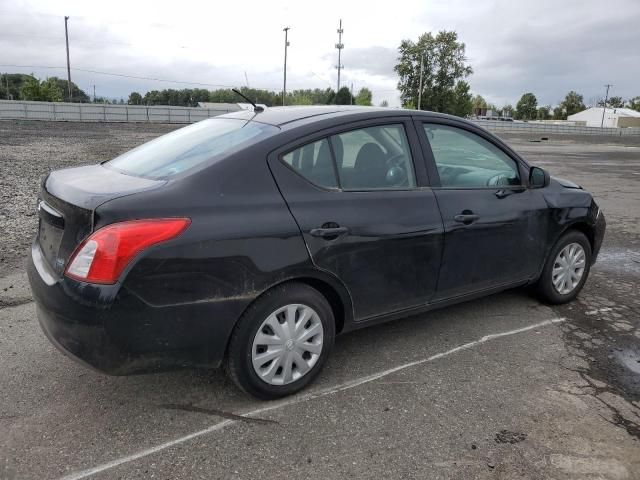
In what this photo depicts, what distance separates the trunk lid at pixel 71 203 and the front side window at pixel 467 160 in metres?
1.91

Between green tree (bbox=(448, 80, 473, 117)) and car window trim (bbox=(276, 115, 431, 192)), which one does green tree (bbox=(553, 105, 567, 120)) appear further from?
car window trim (bbox=(276, 115, 431, 192))

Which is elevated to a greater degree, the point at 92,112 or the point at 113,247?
the point at 92,112

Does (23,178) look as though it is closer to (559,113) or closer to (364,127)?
(364,127)

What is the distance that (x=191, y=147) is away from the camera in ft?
10.8

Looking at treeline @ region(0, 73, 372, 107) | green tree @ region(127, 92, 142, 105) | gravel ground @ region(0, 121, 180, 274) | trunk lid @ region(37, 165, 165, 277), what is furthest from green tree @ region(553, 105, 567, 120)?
trunk lid @ region(37, 165, 165, 277)

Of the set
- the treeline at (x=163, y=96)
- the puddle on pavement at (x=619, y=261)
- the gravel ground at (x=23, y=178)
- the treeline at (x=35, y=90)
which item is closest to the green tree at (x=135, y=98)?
the treeline at (x=163, y=96)

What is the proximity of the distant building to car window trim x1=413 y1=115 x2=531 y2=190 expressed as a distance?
107 m

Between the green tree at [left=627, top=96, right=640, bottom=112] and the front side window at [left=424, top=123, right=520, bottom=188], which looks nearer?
the front side window at [left=424, top=123, right=520, bottom=188]

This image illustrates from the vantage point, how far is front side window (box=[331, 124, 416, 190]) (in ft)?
10.6

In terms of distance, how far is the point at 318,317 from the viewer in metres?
3.06

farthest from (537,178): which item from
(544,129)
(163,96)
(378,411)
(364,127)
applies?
(163,96)

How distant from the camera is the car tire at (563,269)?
14.3ft

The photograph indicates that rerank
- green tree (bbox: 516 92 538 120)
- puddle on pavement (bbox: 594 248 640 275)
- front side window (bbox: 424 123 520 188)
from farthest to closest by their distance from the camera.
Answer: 1. green tree (bbox: 516 92 538 120)
2. puddle on pavement (bbox: 594 248 640 275)
3. front side window (bbox: 424 123 520 188)

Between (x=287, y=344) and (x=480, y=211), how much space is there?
5.57 ft
